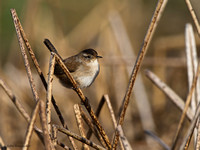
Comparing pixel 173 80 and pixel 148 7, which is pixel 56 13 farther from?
pixel 148 7

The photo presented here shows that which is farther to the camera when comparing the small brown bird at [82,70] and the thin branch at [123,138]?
the small brown bird at [82,70]

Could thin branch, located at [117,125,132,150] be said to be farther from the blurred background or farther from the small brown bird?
the blurred background

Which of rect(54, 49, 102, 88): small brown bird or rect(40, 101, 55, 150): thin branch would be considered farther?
rect(54, 49, 102, 88): small brown bird

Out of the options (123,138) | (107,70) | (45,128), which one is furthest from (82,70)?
(107,70)

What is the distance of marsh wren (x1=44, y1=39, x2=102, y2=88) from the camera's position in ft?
9.75

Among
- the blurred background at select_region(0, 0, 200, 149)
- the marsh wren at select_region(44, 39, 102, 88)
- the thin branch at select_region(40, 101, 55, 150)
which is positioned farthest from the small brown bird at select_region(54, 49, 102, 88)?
the thin branch at select_region(40, 101, 55, 150)

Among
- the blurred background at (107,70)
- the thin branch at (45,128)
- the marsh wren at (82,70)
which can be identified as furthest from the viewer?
the blurred background at (107,70)

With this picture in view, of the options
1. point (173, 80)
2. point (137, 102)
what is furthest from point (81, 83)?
point (173, 80)

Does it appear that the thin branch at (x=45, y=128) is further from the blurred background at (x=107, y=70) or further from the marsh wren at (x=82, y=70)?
the blurred background at (x=107, y=70)

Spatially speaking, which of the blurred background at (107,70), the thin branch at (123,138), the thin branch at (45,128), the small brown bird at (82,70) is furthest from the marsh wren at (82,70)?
the thin branch at (45,128)

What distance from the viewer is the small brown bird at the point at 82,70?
297 cm

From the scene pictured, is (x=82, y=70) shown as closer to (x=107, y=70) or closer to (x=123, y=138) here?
(x=123, y=138)

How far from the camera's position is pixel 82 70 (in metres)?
3.07

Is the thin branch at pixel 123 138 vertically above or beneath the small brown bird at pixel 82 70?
beneath
